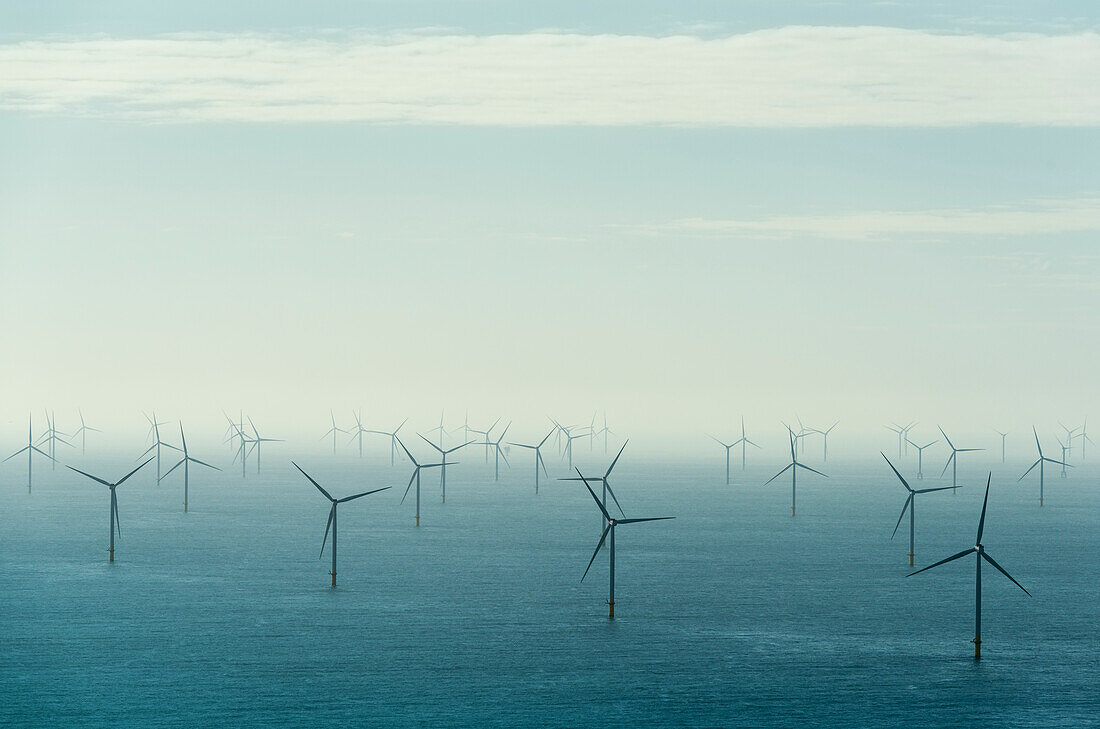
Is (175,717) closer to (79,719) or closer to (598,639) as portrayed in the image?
(79,719)

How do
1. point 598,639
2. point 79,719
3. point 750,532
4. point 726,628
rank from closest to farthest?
1. point 79,719
2. point 598,639
3. point 726,628
4. point 750,532

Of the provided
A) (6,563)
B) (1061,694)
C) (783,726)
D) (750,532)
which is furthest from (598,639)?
(750,532)

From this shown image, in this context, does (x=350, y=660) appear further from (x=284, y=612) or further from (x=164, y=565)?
(x=164, y=565)

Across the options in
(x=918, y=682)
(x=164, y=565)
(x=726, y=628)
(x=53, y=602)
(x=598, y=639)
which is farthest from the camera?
(x=164, y=565)

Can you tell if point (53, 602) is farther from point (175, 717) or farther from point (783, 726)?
point (783, 726)

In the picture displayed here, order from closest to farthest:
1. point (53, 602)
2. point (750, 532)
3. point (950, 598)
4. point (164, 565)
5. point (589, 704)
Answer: point (589, 704)
point (53, 602)
point (950, 598)
point (164, 565)
point (750, 532)

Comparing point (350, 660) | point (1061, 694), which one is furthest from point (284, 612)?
point (1061, 694)

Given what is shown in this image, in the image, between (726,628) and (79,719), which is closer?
(79,719)

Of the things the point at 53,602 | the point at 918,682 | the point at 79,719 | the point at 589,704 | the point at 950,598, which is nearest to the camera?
the point at 79,719

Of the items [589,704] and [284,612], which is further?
[284,612]
